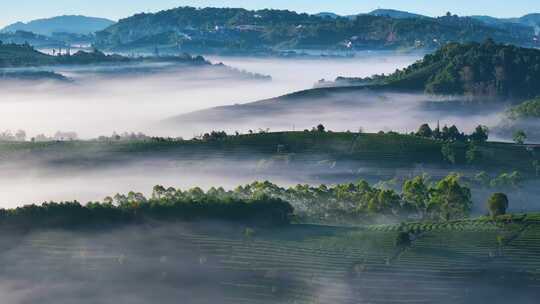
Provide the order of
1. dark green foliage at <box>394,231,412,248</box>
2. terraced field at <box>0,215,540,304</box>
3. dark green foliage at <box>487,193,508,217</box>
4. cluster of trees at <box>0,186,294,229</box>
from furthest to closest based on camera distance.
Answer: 1. dark green foliage at <box>487,193,508,217</box>
2. cluster of trees at <box>0,186,294,229</box>
3. dark green foliage at <box>394,231,412,248</box>
4. terraced field at <box>0,215,540,304</box>

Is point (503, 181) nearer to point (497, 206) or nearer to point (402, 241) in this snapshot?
point (497, 206)

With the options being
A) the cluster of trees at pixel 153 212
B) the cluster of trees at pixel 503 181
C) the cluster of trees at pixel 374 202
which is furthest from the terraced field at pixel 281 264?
the cluster of trees at pixel 503 181

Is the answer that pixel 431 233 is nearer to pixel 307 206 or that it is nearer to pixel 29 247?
pixel 307 206

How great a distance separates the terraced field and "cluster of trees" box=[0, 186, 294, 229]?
3242 millimetres

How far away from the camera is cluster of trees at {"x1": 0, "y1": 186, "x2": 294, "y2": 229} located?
136000 mm

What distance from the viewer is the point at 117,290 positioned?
111688 millimetres

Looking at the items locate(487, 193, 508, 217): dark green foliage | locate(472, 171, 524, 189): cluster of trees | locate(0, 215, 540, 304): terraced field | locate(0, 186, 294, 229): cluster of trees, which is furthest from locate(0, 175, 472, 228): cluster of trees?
locate(472, 171, 524, 189): cluster of trees

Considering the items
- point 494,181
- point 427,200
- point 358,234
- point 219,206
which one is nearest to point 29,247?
point 219,206

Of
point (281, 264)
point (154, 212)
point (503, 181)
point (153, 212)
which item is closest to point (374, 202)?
point (154, 212)

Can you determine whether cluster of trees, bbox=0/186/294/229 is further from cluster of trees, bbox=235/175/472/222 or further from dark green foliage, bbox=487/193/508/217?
dark green foliage, bbox=487/193/508/217

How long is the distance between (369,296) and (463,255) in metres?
19.9

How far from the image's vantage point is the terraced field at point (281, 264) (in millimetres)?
110875

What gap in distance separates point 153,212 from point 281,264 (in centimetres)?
2795

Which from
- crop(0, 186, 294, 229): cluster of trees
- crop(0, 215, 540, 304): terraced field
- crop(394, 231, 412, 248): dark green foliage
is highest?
crop(0, 186, 294, 229): cluster of trees
